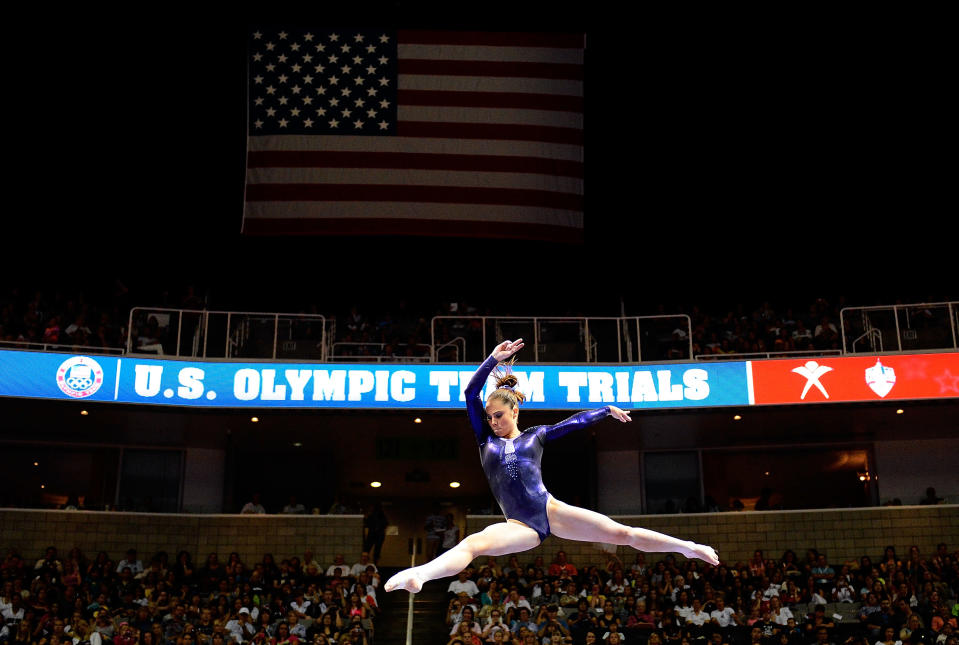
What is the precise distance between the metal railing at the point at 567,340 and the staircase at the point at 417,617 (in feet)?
16.1

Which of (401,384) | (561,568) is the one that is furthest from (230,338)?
(561,568)

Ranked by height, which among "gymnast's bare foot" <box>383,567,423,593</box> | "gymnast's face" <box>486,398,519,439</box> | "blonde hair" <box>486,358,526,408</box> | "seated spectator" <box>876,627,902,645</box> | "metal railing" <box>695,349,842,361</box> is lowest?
"seated spectator" <box>876,627,902,645</box>

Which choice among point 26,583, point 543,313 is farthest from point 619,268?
point 26,583

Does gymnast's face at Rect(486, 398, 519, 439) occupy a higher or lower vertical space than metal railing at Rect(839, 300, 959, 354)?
lower

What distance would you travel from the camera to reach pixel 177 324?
23141 millimetres

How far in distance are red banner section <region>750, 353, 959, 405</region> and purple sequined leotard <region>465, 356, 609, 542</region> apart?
1391 centimetres

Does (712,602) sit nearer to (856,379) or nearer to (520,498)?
(856,379)

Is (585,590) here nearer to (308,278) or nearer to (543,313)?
(543,313)

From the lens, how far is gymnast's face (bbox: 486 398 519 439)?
27.1ft

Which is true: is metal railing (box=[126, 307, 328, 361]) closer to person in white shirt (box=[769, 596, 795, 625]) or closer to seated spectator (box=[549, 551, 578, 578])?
seated spectator (box=[549, 551, 578, 578])

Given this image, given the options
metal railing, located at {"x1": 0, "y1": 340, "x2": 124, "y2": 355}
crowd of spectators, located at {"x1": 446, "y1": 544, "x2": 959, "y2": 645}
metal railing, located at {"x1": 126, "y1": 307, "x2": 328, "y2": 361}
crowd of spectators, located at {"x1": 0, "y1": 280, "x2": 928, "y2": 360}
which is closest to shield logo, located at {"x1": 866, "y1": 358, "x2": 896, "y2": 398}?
crowd of spectators, located at {"x1": 0, "y1": 280, "x2": 928, "y2": 360}

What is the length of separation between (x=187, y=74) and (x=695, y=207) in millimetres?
14749

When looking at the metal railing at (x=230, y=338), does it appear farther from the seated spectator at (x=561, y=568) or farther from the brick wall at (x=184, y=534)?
the seated spectator at (x=561, y=568)

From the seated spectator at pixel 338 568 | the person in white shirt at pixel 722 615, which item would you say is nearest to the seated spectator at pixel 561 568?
the person in white shirt at pixel 722 615
